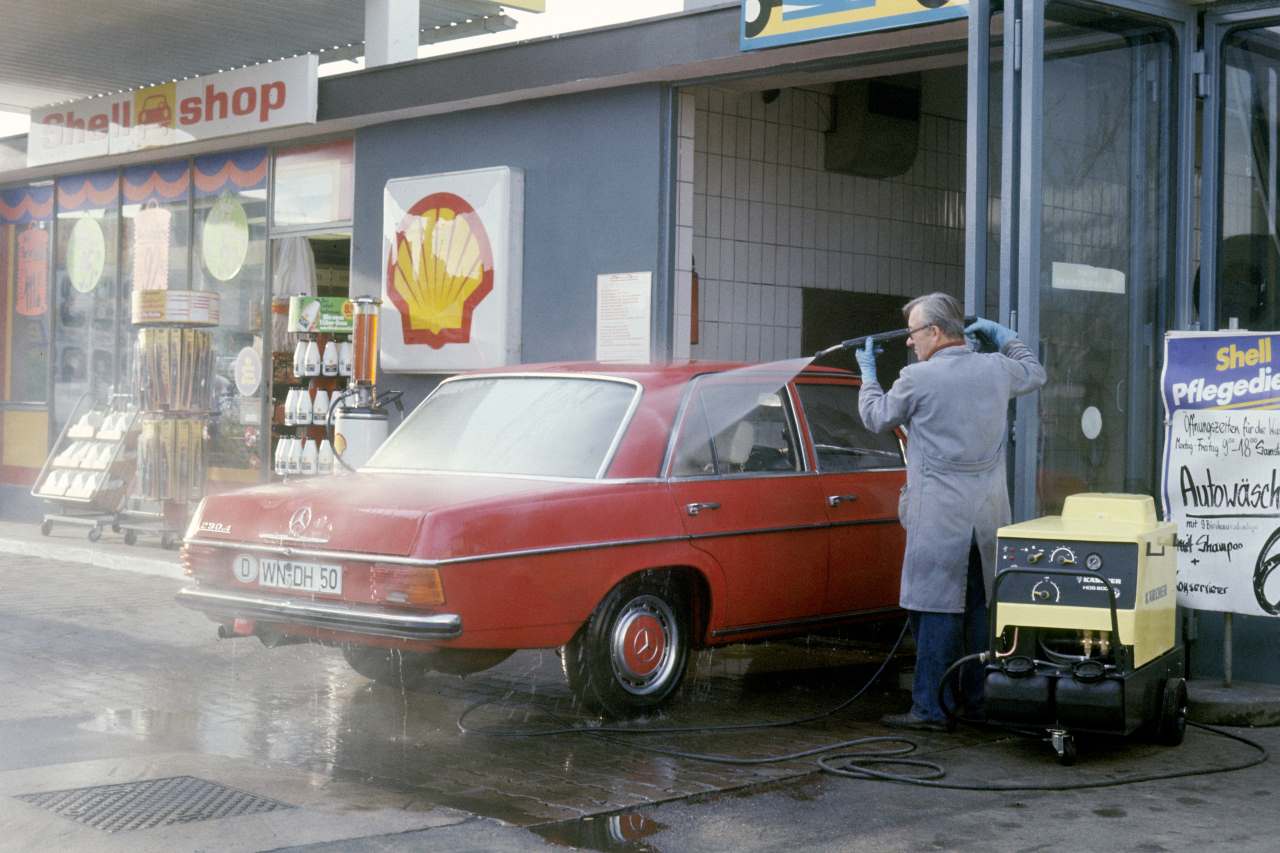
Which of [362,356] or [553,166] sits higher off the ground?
[553,166]

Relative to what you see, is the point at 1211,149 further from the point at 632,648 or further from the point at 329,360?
the point at 329,360

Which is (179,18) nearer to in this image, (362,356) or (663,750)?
(362,356)

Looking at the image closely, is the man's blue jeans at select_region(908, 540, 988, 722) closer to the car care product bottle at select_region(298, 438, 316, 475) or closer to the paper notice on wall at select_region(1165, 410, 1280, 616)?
the paper notice on wall at select_region(1165, 410, 1280, 616)

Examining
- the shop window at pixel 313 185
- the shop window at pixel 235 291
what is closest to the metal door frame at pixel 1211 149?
the shop window at pixel 313 185

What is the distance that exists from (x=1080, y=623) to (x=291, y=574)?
3.21 m

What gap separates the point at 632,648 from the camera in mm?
6762

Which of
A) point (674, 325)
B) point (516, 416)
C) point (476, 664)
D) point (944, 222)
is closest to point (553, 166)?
point (674, 325)

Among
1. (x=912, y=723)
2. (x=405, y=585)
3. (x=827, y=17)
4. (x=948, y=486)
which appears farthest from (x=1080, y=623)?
(x=827, y=17)

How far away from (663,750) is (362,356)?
6400 millimetres

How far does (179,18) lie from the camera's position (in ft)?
45.8

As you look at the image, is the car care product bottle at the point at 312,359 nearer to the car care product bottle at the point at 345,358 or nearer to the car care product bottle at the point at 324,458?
the car care product bottle at the point at 345,358

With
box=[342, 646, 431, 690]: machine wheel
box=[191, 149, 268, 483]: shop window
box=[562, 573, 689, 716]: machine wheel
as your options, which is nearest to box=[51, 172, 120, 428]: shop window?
box=[191, 149, 268, 483]: shop window

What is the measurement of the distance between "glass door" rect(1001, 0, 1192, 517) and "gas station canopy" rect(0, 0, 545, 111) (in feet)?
24.8

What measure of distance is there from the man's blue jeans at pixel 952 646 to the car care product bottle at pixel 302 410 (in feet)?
25.0
